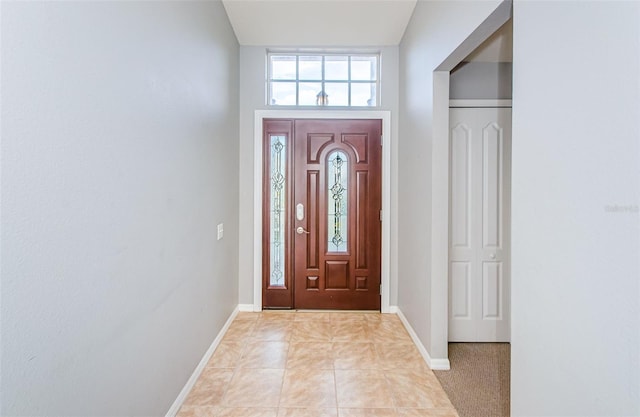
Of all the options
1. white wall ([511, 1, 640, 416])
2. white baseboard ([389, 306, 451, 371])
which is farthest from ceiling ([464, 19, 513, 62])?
white baseboard ([389, 306, 451, 371])

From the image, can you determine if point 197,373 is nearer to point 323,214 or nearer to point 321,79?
point 323,214

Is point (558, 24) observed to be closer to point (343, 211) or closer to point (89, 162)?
point (89, 162)

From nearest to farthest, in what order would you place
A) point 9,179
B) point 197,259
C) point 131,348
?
1. point 9,179
2. point 131,348
3. point 197,259

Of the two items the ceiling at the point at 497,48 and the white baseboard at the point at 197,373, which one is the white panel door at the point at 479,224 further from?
the white baseboard at the point at 197,373

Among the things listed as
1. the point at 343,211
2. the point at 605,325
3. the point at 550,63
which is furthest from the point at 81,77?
the point at 343,211

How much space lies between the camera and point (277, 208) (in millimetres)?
3543

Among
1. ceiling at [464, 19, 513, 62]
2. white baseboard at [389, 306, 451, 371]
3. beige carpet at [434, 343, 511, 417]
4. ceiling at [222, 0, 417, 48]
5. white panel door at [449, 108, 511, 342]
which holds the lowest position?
beige carpet at [434, 343, 511, 417]

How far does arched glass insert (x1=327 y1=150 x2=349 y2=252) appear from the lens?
3498 mm

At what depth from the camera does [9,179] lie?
847mm

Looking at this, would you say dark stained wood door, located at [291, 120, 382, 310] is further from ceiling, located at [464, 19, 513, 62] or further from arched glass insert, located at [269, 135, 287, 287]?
ceiling, located at [464, 19, 513, 62]

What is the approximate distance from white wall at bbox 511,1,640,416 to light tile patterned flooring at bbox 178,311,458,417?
86 centimetres

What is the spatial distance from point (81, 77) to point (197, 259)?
1386 mm

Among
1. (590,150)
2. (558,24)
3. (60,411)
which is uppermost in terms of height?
(558,24)

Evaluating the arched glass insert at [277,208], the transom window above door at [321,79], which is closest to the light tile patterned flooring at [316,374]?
the arched glass insert at [277,208]
